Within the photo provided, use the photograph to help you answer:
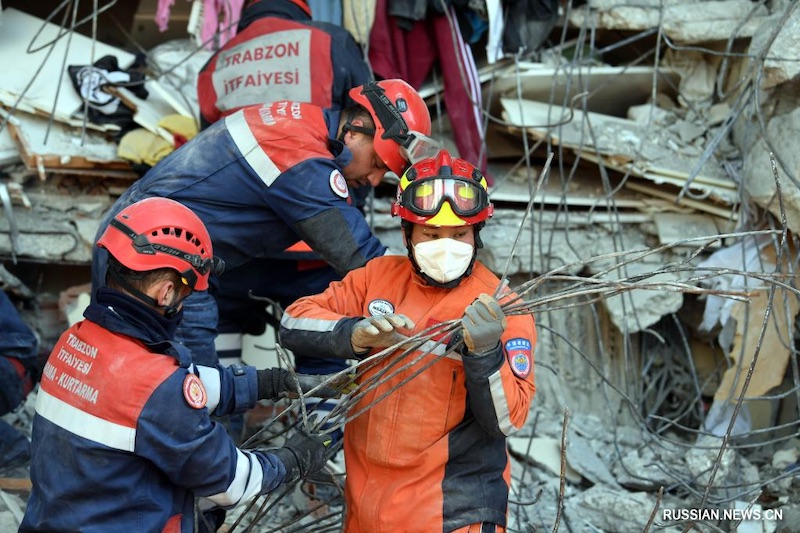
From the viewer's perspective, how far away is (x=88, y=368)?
3047 mm

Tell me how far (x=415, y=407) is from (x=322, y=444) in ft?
1.17

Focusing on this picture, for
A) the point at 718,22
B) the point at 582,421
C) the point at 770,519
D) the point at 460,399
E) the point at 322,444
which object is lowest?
the point at 582,421

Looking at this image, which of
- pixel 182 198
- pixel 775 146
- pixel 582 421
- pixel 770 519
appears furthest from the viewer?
pixel 582 421

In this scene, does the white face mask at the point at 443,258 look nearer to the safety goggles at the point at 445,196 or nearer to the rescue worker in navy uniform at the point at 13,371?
the safety goggles at the point at 445,196

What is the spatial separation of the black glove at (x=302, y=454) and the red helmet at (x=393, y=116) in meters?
1.18

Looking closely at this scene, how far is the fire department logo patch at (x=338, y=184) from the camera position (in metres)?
4.09

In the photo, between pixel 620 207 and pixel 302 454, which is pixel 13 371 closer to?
pixel 302 454

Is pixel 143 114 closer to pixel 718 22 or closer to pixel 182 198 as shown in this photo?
pixel 182 198

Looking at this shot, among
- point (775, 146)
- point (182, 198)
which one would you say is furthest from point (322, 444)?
point (775, 146)

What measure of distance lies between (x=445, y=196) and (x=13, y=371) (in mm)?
2494

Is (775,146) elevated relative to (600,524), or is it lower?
elevated

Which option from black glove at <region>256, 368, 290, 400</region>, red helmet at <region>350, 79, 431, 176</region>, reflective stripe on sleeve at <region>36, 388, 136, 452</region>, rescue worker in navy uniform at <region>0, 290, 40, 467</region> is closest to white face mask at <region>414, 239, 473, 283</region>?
black glove at <region>256, 368, 290, 400</region>

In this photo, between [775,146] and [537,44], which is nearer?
[775,146]

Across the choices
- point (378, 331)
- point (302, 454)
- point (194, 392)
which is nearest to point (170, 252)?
point (194, 392)
